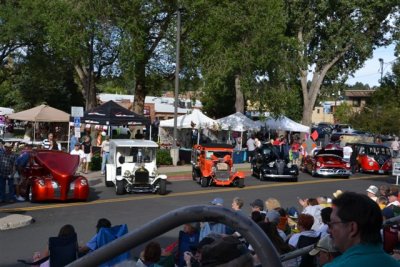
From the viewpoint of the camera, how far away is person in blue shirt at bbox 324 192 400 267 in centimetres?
290

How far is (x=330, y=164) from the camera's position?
27.9 meters

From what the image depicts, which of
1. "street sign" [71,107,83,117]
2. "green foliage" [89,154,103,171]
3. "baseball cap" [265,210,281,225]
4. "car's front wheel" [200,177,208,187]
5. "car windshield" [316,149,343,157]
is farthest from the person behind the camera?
"car windshield" [316,149,343,157]

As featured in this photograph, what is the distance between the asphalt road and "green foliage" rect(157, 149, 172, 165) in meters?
4.87

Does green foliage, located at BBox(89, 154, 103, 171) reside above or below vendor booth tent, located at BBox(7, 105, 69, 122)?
below

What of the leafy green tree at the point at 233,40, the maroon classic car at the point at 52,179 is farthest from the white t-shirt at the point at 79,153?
the leafy green tree at the point at 233,40

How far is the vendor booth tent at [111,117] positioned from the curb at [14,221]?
1202 cm

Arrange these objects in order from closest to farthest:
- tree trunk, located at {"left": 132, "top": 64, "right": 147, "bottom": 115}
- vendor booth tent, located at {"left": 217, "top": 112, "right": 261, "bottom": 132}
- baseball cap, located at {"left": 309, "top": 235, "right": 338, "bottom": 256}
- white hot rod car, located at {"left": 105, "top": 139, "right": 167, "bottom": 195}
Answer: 1. baseball cap, located at {"left": 309, "top": 235, "right": 338, "bottom": 256}
2. white hot rod car, located at {"left": 105, "top": 139, "right": 167, "bottom": 195}
3. tree trunk, located at {"left": 132, "top": 64, "right": 147, "bottom": 115}
4. vendor booth tent, located at {"left": 217, "top": 112, "right": 261, "bottom": 132}

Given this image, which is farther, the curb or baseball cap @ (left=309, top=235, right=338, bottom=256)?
the curb

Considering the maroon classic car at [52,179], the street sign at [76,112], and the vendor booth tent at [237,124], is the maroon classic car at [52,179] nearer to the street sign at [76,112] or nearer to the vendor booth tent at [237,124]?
the street sign at [76,112]

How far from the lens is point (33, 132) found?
43094 millimetres

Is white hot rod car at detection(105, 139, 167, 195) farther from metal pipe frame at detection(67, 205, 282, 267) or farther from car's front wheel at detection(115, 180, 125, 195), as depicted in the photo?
metal pipe frame at detection(67, 205, 282, 267)

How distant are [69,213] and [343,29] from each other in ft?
107

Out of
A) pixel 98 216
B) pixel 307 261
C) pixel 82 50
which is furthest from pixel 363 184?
pixel 307 261

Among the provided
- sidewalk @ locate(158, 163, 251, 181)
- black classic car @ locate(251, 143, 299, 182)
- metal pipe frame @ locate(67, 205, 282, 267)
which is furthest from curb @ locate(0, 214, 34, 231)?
black classic car @ locate(251, 143, 299, 182)
